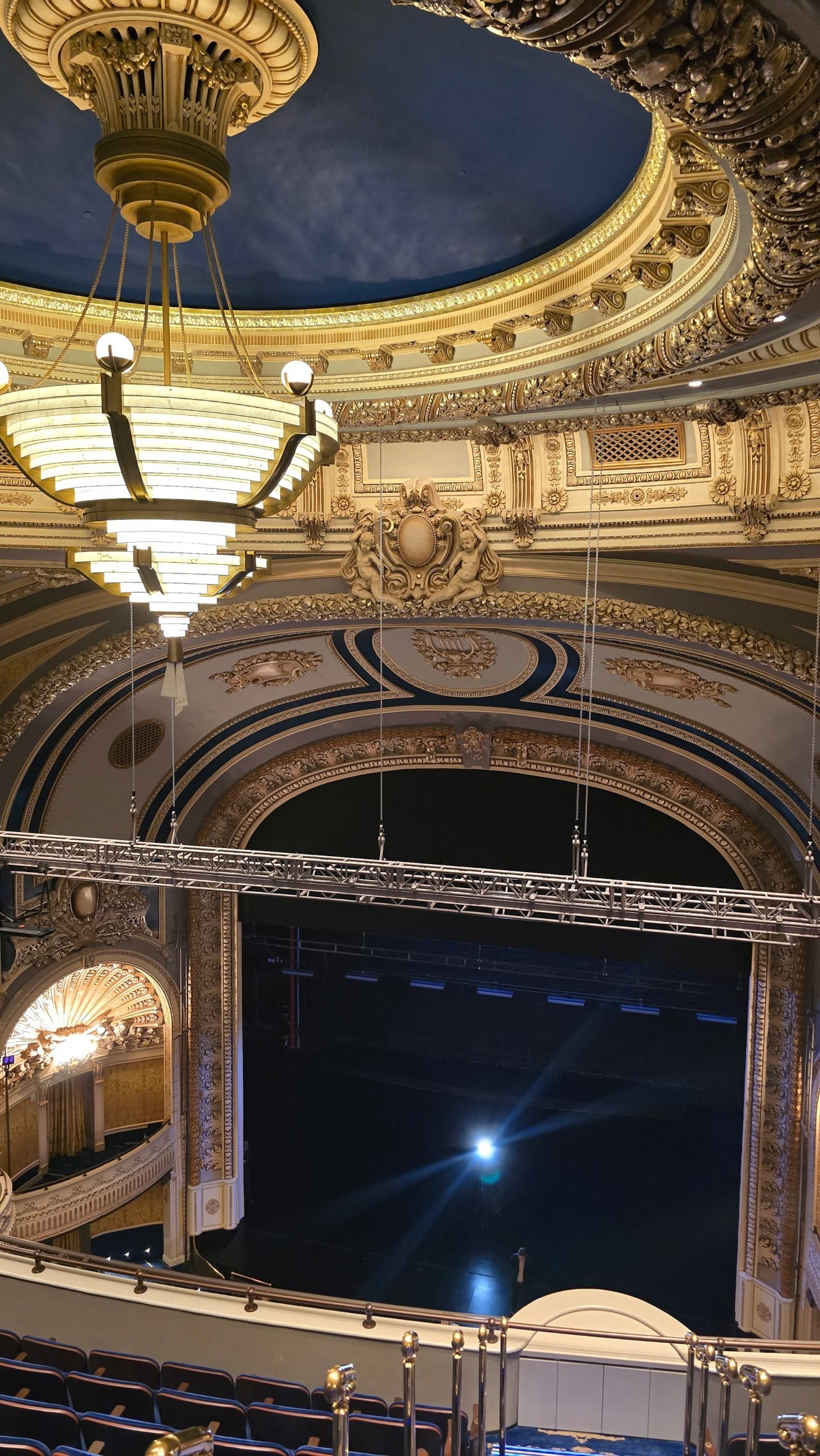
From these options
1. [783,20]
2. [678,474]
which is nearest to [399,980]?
[678,474]

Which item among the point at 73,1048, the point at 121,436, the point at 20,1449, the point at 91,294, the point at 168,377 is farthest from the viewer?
the point at 73,1048

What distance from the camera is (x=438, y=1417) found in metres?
5.77

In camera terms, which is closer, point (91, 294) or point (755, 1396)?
point (91, 294)

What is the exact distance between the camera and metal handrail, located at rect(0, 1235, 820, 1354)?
17.6 ft

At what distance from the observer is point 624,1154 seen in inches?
552

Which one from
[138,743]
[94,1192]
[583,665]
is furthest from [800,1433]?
[94,1192]

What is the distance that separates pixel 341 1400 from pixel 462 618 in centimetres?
614

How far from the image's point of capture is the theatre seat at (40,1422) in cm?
514

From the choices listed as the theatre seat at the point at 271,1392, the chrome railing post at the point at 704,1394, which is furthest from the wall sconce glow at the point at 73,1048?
the chrome railing post at the point at 704,1394

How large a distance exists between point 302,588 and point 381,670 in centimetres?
364

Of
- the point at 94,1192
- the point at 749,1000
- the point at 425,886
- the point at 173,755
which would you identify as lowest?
the point at 94,1192

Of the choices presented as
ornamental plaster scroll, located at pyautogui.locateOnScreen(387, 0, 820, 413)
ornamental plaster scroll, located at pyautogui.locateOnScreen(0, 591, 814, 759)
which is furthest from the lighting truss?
ornamental plaster scroll, located at pyautogui.locateOnScreen(387, 0, 820, 413)

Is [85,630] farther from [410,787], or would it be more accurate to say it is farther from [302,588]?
[410,787]

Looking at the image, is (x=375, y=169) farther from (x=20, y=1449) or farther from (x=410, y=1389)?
(x=20, y=1449)
